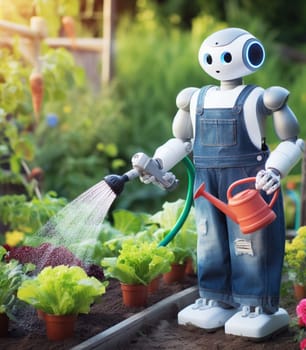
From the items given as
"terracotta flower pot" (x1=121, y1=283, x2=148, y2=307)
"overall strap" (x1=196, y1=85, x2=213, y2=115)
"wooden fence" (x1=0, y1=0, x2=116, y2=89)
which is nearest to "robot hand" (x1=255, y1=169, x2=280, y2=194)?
"overall strap" (x1=196, y1=85, x2=213, y2=115)

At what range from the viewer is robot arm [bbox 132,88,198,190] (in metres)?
3.29

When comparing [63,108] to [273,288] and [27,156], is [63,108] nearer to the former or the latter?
[27,156]

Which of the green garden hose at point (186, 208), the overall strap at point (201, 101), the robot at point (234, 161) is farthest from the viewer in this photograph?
the green garden hose at point (186, 208)

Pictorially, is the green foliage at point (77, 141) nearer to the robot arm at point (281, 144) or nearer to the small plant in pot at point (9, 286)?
the small plant in pot at point (9, 286)

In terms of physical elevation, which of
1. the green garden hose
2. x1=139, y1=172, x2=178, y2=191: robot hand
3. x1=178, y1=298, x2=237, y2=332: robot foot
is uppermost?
x1=139, y1=172, x2=178, y2=191: robot hand

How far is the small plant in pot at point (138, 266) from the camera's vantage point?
355cm

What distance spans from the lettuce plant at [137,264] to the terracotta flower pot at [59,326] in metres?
0.44

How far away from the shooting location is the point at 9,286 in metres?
3.24

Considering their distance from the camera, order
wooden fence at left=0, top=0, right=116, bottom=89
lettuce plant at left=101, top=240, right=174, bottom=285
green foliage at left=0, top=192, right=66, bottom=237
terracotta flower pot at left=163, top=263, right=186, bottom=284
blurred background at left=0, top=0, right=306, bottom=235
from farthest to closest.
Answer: wooden fence at left=0, top=0, right=116, bottom=89 → blurred background at left=0, top=0, right=306, bottom=235 → green foliage at left=0, top=192, right=66, bottom=237 → terracotta flower pot at left=163, top=263, right=186, bottom=284 → lettuce plant at left=101, top=240, right=174, bottom=285

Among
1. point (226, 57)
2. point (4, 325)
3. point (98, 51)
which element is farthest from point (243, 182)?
point (98, 51)

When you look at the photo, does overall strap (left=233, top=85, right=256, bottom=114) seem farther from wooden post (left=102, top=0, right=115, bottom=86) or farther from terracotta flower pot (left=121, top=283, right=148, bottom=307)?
wooden post (left=102, top=0, right=115, bottom=86)

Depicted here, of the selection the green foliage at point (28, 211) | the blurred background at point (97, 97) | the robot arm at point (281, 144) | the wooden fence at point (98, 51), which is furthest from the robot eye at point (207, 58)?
the wooden fence at point (98, 51)

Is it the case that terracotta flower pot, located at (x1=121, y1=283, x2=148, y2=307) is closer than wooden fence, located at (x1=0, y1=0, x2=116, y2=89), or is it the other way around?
terracotta flower pot, located at (x1=121, y1=283, x2=148, y2=307)

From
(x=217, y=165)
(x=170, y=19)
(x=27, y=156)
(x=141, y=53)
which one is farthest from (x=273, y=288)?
(x=170, y=19)
